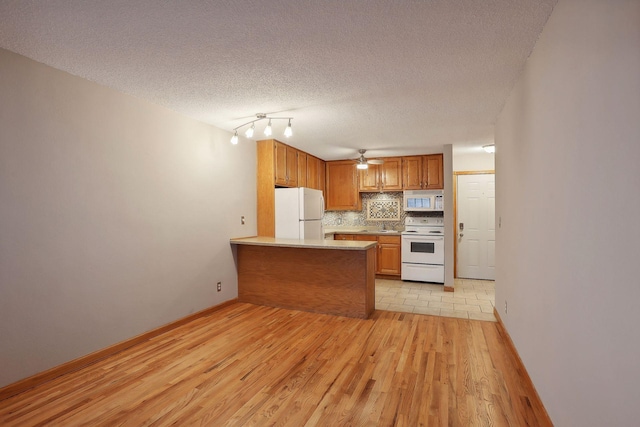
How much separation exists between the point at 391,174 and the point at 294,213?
8.15 feet

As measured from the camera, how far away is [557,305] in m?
1.71

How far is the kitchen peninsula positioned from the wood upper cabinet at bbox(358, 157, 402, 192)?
237cm

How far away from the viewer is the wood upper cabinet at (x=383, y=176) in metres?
6.31

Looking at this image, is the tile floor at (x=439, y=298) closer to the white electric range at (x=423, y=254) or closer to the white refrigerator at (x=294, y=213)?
the white electric range at (x=423, y=254)

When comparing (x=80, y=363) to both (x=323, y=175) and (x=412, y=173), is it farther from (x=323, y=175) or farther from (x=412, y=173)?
(x=412, y=173)

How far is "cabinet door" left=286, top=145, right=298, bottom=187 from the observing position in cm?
520

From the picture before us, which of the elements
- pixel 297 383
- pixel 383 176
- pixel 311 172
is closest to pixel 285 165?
pixel 311 172

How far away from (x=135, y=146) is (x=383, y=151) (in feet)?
12.8

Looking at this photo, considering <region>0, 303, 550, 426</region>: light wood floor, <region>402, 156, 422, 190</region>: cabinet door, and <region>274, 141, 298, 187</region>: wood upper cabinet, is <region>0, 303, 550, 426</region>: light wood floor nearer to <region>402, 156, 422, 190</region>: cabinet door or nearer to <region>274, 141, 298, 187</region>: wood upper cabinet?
<region>274, 141, 298, 187</region>: wood upper cabinet

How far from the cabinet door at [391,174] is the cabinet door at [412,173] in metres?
0.07

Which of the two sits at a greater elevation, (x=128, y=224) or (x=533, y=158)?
(x=533, y=158)

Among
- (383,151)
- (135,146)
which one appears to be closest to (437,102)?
(383,151)

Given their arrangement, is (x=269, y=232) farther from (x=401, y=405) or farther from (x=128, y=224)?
(x=401, y=405)

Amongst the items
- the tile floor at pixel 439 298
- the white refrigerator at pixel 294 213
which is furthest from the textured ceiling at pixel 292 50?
the tile floor at pixel 439 298
